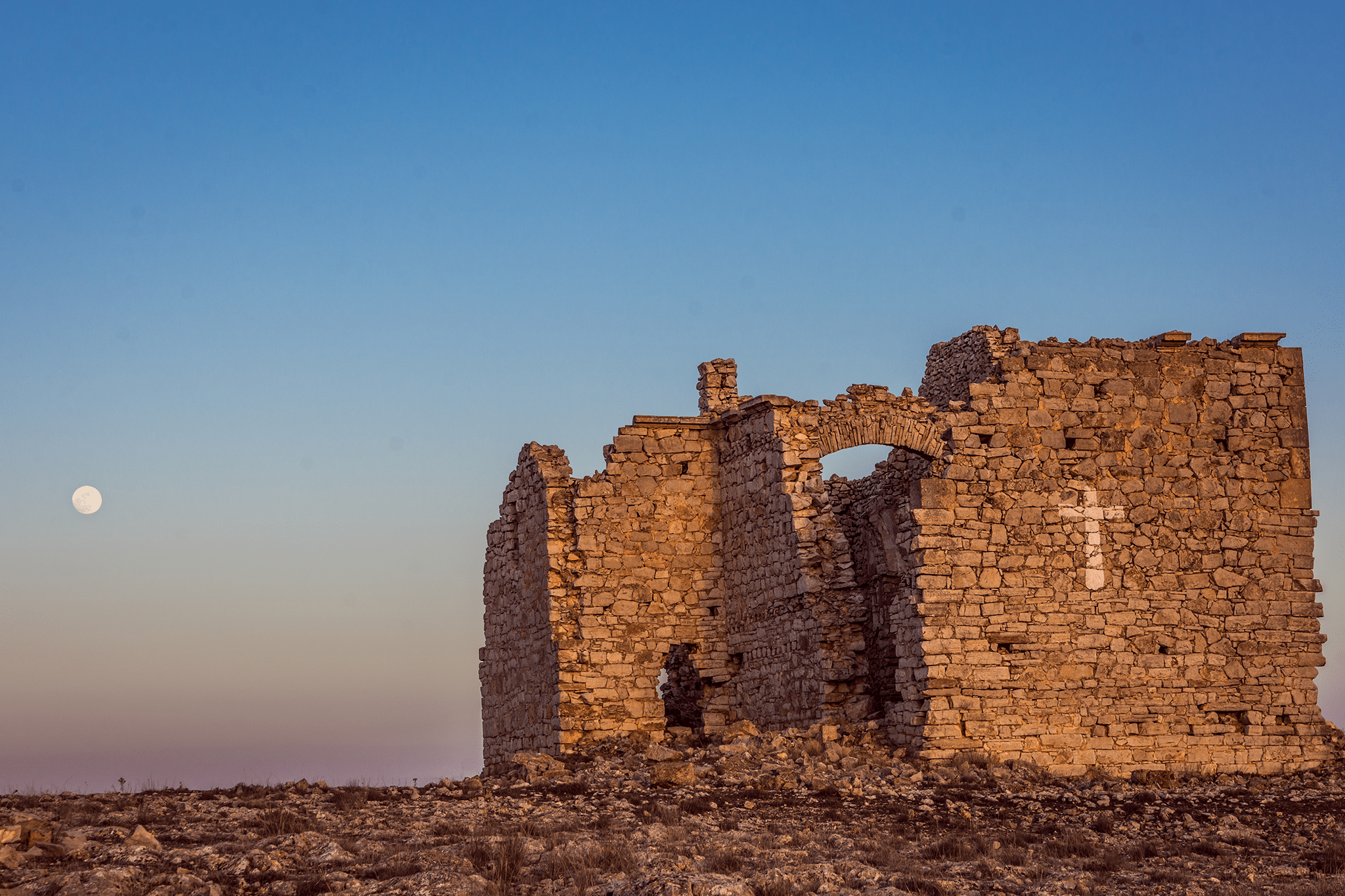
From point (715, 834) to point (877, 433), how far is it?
7.00 meters

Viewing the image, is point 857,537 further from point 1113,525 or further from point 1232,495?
point 1232,495

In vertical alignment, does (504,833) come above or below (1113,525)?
below

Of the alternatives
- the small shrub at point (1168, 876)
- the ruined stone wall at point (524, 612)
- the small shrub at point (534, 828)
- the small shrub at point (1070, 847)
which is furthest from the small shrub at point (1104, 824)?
the ruined stone wall at point (524, 612)

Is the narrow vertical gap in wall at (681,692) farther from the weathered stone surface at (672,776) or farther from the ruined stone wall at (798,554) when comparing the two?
the weathered stone surface at (672,776)

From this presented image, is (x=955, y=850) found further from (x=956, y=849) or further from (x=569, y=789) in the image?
(x=569, y=789)

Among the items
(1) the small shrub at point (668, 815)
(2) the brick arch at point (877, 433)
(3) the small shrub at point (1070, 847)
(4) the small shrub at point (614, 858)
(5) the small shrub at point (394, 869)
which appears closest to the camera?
(5) the small shrub at point (394, 869)

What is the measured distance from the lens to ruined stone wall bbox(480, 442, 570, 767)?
19.0m

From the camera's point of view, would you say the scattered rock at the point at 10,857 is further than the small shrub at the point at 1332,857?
No

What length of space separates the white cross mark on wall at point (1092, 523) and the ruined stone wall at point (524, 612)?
6439 mm

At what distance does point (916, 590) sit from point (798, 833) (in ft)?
16.9

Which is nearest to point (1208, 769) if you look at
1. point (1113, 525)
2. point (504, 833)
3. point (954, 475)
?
point (1113, 525)

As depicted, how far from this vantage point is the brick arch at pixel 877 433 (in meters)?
17.2

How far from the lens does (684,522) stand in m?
19.2

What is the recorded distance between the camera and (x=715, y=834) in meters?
11.7
